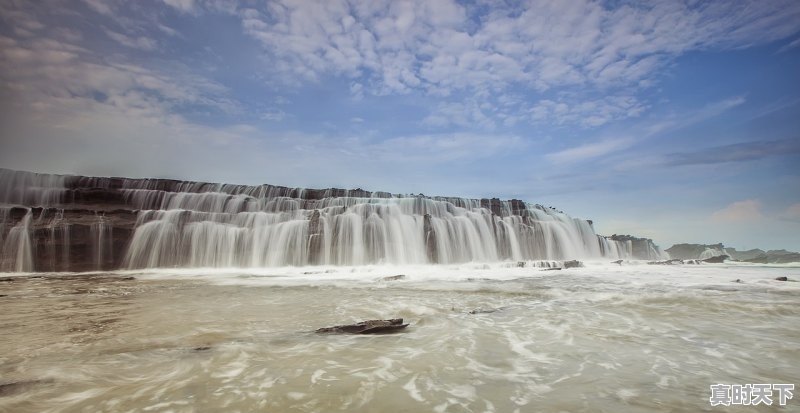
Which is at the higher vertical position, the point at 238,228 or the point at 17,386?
the point at 238,228

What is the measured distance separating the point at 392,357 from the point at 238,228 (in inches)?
834

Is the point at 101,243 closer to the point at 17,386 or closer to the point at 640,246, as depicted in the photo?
the point at 17,386

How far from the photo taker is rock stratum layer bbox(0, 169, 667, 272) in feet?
64.6

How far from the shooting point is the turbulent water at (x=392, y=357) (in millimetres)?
2879

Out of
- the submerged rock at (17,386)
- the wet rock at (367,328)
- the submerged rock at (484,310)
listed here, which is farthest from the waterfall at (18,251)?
the submerged rock at (484,310)

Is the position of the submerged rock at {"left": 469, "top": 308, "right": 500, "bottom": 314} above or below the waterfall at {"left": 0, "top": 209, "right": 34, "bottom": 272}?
below

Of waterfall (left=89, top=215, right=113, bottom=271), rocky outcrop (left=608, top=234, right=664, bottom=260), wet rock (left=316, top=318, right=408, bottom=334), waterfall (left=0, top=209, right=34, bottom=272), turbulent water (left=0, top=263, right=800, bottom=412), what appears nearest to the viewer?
turbulent water (left=0, top=263, right=800, bottom=412)

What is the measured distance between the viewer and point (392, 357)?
4012 millimetres

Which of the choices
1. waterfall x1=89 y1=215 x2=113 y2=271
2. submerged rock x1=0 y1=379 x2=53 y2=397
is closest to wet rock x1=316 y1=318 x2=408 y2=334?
submerged rock x1=0 y1=379 x2=53 y2=397

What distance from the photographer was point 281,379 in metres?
3.29

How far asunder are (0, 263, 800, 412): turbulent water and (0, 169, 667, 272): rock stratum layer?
50.1ft

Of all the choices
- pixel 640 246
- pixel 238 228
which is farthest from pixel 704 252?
pixel 238 228

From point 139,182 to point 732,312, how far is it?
34.2 meters

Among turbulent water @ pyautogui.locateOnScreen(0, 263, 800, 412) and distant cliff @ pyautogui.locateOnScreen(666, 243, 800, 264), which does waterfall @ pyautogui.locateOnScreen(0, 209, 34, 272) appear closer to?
turbulent water @ pyautogui.locateOnScreen(0, 263, 800, 412)
